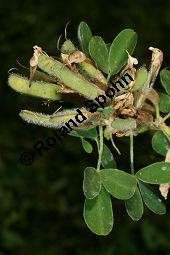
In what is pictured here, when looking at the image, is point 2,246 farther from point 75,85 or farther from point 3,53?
point 75,85

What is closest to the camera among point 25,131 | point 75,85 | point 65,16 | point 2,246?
point 75,85

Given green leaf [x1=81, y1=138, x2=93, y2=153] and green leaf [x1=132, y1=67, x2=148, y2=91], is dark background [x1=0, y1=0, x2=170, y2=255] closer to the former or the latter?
green leaf [x1=81, y1=138, x2=93, y2=153]

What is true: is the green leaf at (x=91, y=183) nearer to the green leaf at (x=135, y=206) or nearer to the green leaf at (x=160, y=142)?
the green leaf at (x=135, y=206)

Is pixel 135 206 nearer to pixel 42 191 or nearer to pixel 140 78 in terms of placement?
pixel 140 78

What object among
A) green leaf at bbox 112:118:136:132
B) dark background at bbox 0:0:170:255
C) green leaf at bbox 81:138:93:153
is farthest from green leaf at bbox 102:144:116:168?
dark background at bbox 0:0:170:255

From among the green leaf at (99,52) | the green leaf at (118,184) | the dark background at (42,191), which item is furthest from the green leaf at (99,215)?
the dark background at (42,191)

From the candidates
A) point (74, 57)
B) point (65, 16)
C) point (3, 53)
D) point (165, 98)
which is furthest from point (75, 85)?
point (65, 16)

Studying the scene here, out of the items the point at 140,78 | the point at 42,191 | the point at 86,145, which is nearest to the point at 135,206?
the point at 86,145
